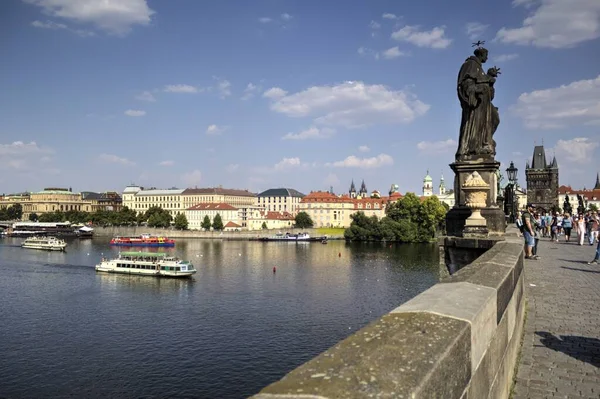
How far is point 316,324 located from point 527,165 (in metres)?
111

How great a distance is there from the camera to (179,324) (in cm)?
3312

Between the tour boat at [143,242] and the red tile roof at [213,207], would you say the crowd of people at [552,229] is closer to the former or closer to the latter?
the tour boat at [143,242]

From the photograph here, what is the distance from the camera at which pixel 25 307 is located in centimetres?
3872

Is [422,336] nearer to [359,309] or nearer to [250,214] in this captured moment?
[359,309]

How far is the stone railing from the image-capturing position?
2.36 m

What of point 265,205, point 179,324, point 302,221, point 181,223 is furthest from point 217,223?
point 179,324

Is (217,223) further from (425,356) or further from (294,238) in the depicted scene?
(425,356)

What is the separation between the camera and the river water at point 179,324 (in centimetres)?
2319

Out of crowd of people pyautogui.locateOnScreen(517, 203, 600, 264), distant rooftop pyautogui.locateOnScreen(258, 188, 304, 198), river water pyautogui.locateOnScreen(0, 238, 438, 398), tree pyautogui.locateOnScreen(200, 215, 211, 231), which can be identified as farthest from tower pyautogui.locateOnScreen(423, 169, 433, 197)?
crowd of people pyautogui.locateOnScreen(517, 203, 600, 264)

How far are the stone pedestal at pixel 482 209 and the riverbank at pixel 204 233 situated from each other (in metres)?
104

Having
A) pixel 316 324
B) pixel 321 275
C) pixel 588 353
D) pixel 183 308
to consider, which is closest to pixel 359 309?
pixel 316 324

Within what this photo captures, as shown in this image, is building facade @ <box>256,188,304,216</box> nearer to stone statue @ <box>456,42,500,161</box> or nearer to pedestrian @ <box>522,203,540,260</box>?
pedestrian @ <box>522,203,540,260</box>

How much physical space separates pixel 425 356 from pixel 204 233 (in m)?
138

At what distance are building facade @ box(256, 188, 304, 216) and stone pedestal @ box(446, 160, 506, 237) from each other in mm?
158647
